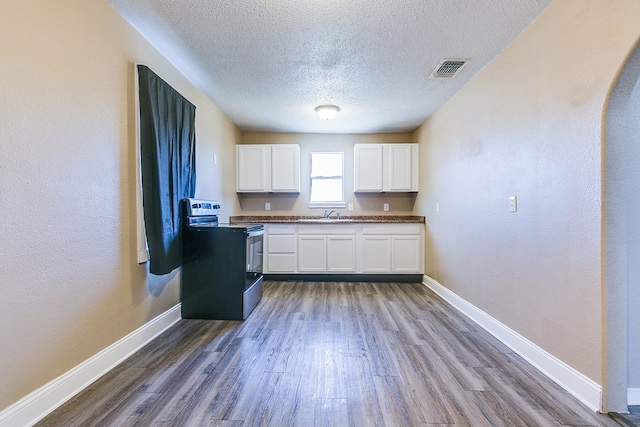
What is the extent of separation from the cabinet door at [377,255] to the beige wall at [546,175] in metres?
1.38

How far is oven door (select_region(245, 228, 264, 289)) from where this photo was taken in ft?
9.26

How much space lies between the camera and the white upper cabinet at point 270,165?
4.50m

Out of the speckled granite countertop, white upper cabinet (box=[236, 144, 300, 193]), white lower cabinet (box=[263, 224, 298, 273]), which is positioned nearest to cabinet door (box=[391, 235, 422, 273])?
the speckled granite countertop

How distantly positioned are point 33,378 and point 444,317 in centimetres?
296

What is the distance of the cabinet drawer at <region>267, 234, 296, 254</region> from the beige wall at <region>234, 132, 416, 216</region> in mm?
661

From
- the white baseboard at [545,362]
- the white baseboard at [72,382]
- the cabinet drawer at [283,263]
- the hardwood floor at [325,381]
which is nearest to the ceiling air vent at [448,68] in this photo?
the white baseboard at [545,362]

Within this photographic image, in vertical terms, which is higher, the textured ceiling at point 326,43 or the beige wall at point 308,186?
the textured ceiling at point 326,43

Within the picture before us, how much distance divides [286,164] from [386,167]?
1.59m

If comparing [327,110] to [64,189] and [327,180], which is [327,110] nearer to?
[327,180]

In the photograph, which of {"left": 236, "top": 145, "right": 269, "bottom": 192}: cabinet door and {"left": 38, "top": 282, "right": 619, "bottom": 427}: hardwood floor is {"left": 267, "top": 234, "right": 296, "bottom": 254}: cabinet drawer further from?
{"left": 38, "top": 282, "right": 619, "bottom": 427}: hardwood floor

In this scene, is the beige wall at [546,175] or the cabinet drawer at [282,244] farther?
the cabinet drawer at [282,244]

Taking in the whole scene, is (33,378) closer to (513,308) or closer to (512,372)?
(512,372)

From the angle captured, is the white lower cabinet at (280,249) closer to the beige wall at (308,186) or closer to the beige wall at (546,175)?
the beige wall at (308,186)

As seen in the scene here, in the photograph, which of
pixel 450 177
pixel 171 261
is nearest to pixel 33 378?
pixel 171 261
